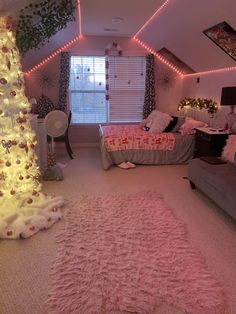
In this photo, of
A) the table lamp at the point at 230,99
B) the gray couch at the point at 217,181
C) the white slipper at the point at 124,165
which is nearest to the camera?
the gray couch at the point at 217,181

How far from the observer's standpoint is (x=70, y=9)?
3820 millimetres

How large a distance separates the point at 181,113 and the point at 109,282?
549cm

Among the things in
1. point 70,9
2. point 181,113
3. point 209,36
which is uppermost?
point 70,9

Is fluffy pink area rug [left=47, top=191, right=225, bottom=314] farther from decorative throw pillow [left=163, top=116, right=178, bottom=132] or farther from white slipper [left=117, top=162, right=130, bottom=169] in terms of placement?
decorative throw pillow [left=163, top=116, right=178, bottom=132]

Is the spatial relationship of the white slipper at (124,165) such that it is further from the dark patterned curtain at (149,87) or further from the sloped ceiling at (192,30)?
the sloped ceiling at (192,30)

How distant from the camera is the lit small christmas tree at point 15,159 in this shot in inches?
106

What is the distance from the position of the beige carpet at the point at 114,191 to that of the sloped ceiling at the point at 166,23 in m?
2.18

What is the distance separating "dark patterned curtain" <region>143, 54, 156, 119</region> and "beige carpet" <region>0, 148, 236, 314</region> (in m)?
2.29

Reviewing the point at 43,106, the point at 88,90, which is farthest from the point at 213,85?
the point at 43,106

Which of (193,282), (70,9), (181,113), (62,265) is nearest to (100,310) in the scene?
(62,265)

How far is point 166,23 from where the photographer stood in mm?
4523

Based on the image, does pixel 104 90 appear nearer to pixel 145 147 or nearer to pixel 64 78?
pixel 64 78

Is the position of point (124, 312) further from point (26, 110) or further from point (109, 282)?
point (26, 110)

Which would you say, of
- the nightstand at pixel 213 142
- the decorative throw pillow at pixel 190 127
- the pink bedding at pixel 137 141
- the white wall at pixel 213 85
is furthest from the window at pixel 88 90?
the nightstand at pixel 213 142
